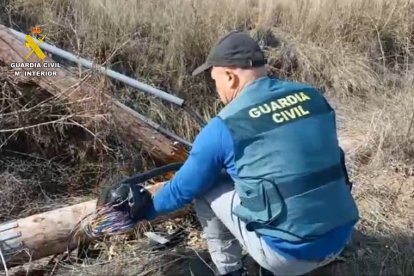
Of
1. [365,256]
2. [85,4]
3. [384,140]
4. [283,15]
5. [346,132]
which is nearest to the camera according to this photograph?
[365,256]

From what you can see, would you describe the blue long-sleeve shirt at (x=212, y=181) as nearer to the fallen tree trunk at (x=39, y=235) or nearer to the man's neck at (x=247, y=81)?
the man's neck at (x=247, y=81)

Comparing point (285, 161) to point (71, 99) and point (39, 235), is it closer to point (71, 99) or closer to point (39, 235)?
point (39, 235)

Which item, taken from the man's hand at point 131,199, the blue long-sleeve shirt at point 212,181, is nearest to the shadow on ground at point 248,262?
the man's hand at point 131,199

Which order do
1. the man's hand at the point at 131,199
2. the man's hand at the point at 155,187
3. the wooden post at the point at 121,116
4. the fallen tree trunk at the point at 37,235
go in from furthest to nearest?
the wooden post at the point at 121,116 < the man's hand at the point at 155,187 < the fallen tree trunk at the point at 37,235 < the man's hand at the point at 131,199

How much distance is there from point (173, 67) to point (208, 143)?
2487 mm

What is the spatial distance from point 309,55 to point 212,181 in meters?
2.88

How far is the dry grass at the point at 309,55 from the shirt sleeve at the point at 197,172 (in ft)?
4.16

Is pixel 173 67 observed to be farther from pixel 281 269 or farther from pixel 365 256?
pixel 281 269

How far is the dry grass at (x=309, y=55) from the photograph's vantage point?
4.13 metres

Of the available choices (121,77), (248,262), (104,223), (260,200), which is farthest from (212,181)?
(121,77)

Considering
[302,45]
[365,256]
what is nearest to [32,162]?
[365,256]

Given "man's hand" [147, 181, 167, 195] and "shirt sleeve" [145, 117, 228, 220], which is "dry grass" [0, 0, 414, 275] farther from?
"shirt sleeve" [145, 117, 228, 220]

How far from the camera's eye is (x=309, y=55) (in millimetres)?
5406

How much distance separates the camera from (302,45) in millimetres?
5523
